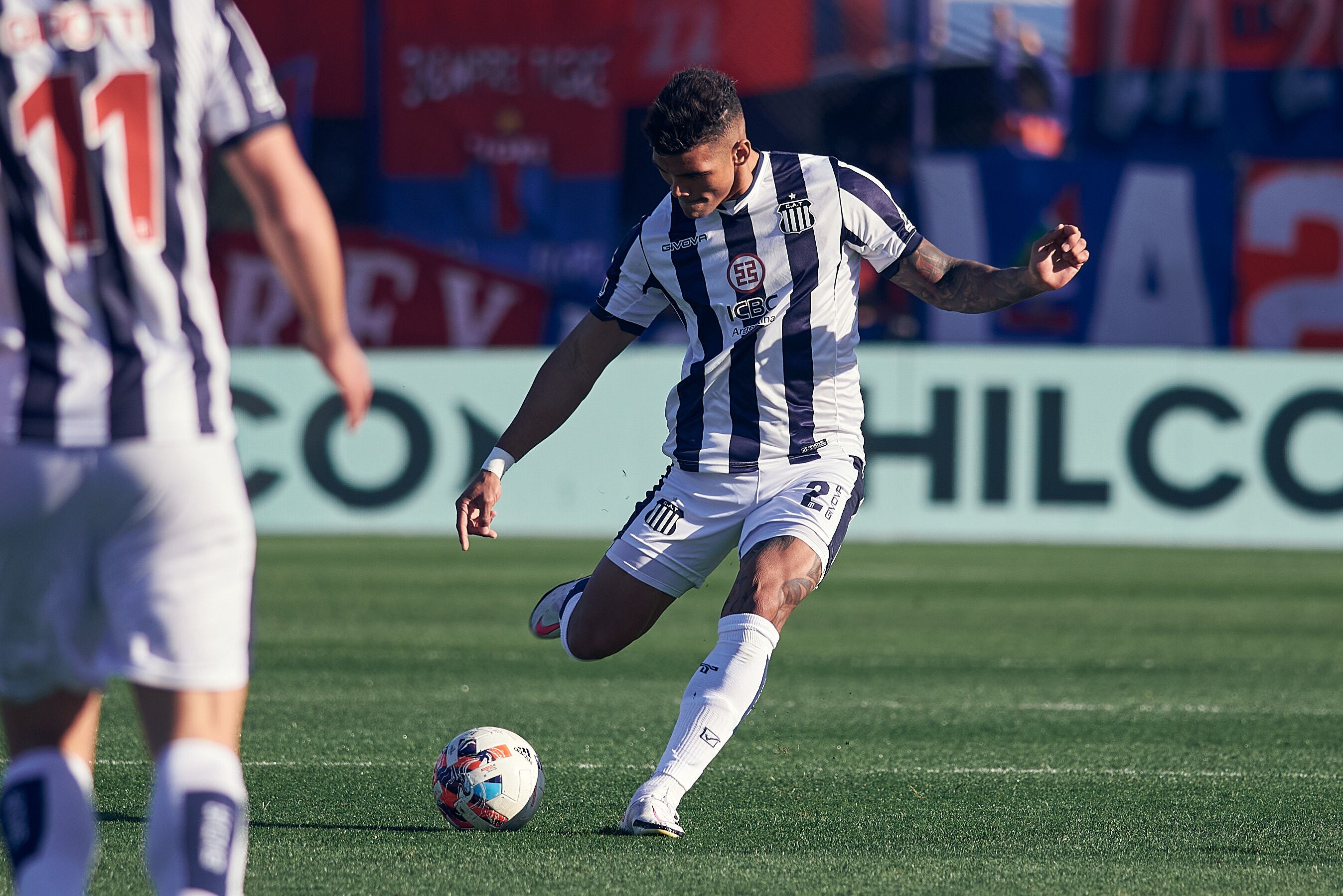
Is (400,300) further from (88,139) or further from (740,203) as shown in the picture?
(88,139)

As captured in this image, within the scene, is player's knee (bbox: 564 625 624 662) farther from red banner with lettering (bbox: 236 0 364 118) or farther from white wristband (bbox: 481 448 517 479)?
red banner with lettering (bbox: 236 0 364 118)

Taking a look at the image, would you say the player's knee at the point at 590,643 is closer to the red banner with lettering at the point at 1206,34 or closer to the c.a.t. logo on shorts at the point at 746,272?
the c.a.t. logo on shorts at the point at 746,272

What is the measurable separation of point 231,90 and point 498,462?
8.10ft

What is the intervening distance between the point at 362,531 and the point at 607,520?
1997 millimetres

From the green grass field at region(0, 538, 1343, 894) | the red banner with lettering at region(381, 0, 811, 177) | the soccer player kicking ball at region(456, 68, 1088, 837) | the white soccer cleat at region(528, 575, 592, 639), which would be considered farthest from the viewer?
the red banner with lettering at region(381, 0, 811, 177)

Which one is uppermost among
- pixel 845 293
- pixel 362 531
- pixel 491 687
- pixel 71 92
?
pixel 71 92

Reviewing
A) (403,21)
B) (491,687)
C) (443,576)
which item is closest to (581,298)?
(403,21)

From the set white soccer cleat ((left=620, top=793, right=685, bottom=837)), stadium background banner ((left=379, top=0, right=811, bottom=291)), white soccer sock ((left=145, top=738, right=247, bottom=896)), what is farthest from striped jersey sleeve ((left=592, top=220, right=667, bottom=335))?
stadium background banner ((left=379, top=0, right=811, bottom=291))

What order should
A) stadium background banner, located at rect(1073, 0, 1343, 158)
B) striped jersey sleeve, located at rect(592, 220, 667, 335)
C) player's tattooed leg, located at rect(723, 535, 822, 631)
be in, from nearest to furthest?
player's tattooed leg, located at rect(723, 535, 822, 631), striped jersey sleeve, located at rect(592, 220, 667, 335), stadium background banner, located at rect(1073, 0, 1343, 158)

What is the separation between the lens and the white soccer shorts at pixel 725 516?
511 centimetres

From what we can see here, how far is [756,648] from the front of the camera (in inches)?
189

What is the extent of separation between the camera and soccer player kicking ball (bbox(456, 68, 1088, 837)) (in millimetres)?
5105

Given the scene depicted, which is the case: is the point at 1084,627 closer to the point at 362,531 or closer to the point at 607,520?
the point at 607,520

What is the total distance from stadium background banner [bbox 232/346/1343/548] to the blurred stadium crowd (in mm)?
3147
